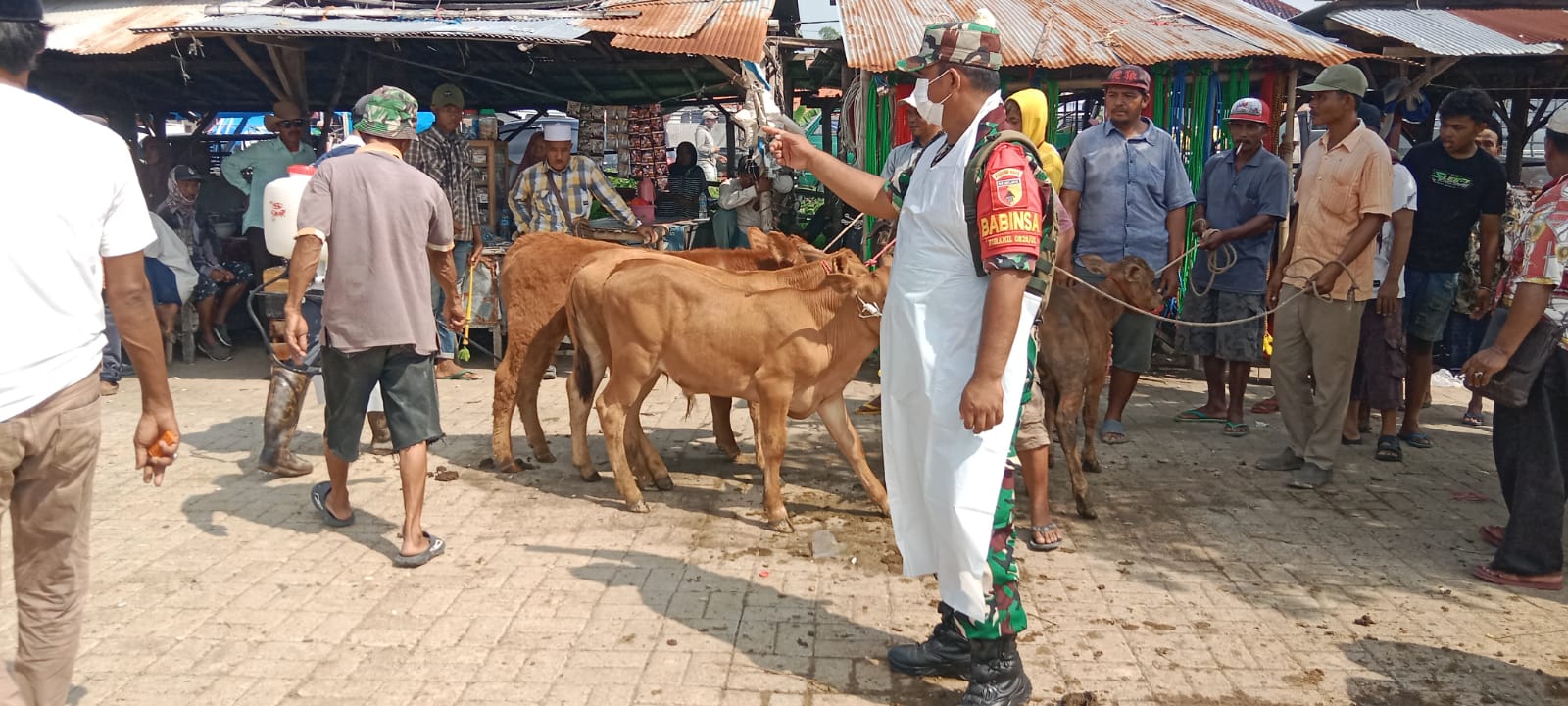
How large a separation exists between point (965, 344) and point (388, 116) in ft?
9.61

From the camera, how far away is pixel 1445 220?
7.10 m

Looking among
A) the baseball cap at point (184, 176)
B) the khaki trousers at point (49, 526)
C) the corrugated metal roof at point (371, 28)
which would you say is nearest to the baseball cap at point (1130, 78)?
the corrugated metal roof at point (371, 28)

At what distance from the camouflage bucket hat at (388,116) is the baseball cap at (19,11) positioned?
2040 millimetres

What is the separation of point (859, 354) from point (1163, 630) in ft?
6.55

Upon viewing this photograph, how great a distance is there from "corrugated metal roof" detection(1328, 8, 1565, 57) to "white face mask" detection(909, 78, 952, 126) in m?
8.01

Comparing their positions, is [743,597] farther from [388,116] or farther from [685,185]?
[685,185]

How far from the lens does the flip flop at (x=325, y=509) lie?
17.6 feet

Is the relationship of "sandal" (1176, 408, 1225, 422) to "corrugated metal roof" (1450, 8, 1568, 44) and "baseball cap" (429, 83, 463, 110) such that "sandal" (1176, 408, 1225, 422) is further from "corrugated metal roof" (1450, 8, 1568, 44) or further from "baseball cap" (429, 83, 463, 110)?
"baseball cap" (429, 83, 463, 110)

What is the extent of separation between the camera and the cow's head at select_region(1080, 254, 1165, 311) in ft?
20.0

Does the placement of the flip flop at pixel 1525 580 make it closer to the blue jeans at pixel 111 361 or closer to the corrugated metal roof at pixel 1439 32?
the corrugated metal roof at pixel 1439 32

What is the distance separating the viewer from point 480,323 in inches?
385

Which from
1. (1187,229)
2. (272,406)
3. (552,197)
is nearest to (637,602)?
(272,406)

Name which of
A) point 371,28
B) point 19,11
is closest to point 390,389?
point 19,11

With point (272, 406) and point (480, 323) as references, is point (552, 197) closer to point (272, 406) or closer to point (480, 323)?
point (480, 323)
